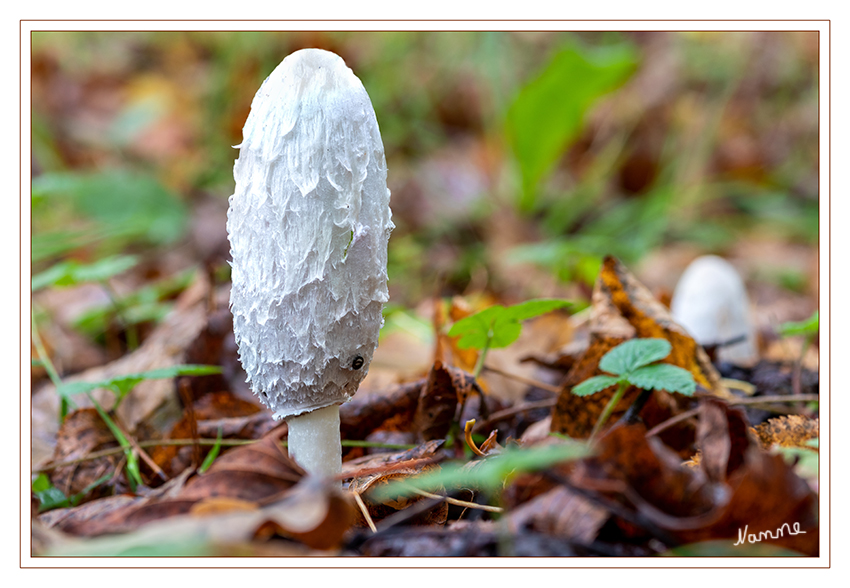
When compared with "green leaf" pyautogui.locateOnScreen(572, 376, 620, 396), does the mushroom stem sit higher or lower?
lower

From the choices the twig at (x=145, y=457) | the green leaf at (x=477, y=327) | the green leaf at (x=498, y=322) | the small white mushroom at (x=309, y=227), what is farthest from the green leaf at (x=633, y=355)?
the twig at (x=145, y=457)

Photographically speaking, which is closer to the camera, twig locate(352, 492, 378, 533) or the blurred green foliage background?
twig locate(352, 492, 378, 533)

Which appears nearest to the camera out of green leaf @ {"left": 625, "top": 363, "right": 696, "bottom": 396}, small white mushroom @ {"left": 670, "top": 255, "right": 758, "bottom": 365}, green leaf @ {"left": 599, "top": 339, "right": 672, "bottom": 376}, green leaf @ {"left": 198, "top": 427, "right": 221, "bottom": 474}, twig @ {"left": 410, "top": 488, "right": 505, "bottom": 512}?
twig @ {"left": 410, "top": 488, "right": 505, "bottom": 512}

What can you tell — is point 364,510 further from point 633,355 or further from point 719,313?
point 719,313

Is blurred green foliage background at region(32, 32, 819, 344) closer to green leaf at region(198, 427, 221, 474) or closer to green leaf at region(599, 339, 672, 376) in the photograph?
green leaf at region(599, 339, 672, 376)

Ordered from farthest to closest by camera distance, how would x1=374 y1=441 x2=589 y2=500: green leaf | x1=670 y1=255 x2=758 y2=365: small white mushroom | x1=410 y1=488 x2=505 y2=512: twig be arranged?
1. x1=670 y1=255 x2=758 y2=365: small white mushroom
2. x1=410 y1=488 x2=505 y2=512: twig
3. x1=374 y1=441 x2=589 y2=500: green leaf

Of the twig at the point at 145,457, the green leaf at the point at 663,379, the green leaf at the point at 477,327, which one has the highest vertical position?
the green leaf at the point at 477,327

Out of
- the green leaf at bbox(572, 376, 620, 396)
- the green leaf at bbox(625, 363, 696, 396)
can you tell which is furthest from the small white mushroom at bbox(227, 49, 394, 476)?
the green leaf at bbox(625, 363, 696, 396)

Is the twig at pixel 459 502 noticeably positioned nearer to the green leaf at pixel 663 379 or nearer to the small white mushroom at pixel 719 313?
the green leaf at pixel 663 379
